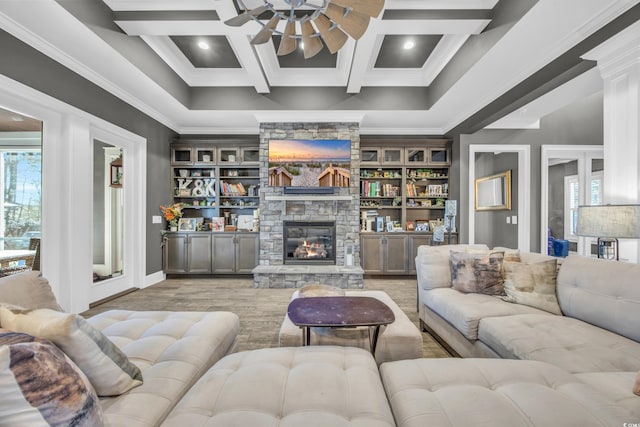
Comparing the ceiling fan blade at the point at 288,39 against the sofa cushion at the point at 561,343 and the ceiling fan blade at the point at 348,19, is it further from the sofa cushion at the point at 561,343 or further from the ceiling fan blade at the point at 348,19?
the sofa cushion at the point at 561,343

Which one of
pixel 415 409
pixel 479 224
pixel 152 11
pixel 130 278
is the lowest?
pixel 130 278

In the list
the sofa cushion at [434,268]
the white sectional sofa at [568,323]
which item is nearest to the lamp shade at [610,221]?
the white sectional sofa at [568,323]

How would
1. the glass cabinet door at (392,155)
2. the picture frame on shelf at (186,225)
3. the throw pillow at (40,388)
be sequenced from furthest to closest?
the glass cabinet door at (392,155) < the picture frame on shelf at (186,225) < the throw pillow at (40,388)

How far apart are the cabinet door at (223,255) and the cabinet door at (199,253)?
Result: 0.10 metres

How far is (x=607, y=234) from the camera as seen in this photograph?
1.97m

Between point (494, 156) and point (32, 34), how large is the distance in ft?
22.6

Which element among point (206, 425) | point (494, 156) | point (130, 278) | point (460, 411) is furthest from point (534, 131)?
point (130, 278)

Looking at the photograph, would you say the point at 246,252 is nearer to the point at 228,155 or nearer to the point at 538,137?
the point at 228,155

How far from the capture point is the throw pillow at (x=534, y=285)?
204 cm

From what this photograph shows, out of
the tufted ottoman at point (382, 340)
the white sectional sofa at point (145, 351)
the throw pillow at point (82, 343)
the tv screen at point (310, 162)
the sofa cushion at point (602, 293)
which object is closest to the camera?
the white sectional sofa at point (145, 351)

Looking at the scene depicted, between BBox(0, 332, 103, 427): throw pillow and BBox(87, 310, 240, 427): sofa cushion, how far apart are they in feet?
0.72

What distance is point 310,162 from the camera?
455cm

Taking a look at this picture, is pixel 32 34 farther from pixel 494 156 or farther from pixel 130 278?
pixel 494 156

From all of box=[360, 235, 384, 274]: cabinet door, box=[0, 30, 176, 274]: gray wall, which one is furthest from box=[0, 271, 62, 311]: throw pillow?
box=[360, 235, 384, 274]: cabinet door
